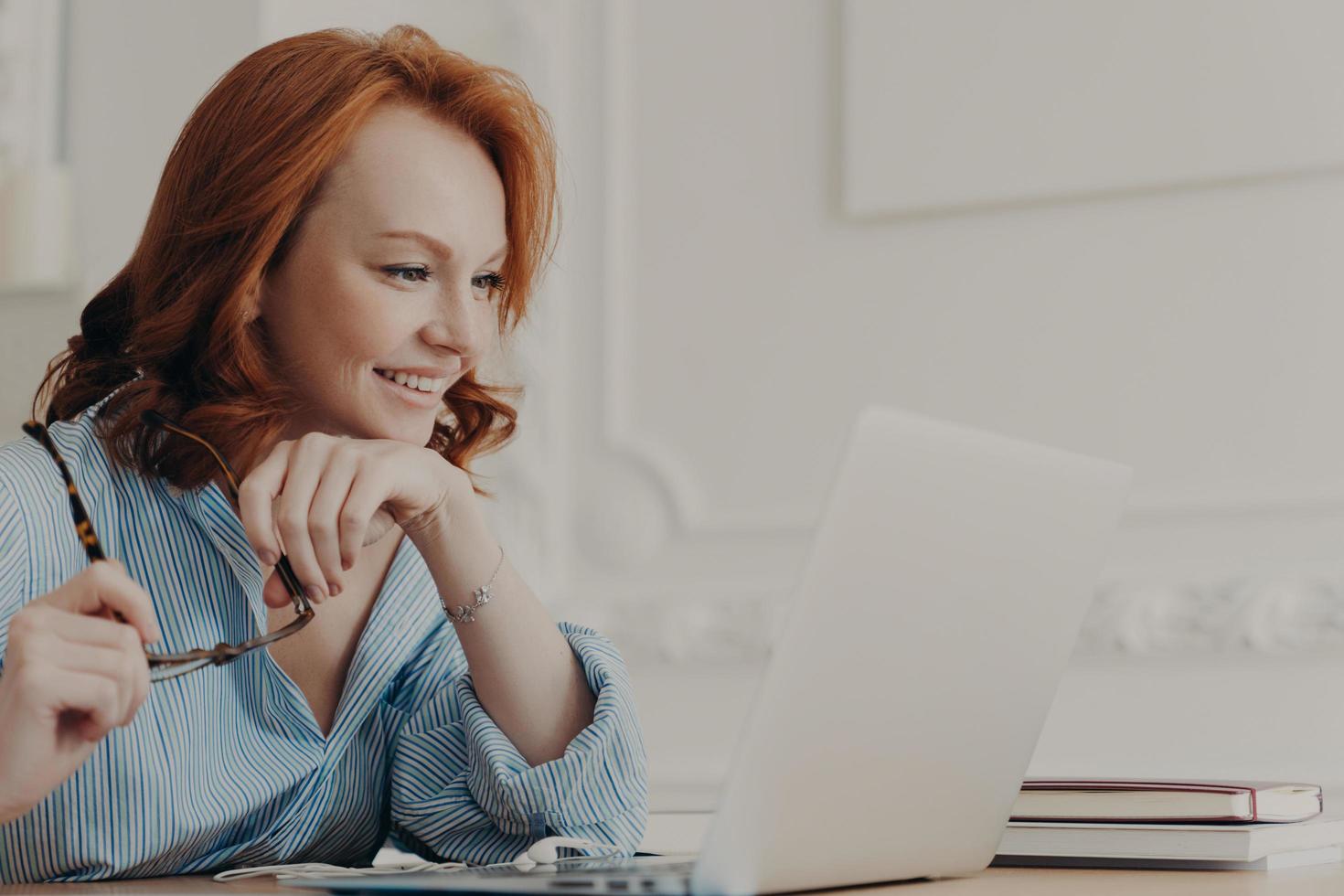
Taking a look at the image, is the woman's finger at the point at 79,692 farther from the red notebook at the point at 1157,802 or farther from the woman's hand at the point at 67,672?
the red notebook at the point at 1157,802

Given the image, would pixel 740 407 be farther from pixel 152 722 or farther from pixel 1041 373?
pixel 152 722

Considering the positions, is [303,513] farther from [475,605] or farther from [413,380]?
[413,380]

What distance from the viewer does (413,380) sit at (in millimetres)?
1210

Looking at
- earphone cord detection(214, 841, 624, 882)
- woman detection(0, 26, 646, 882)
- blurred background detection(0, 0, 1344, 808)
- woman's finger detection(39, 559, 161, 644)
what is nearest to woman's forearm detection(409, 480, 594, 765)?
woman detection(0, 26, 646, 882)

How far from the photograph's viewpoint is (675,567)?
2.34m

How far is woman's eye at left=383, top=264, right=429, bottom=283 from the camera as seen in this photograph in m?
1.18

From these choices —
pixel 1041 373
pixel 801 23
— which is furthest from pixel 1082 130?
pixel 801 23

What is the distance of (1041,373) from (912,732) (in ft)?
4.90

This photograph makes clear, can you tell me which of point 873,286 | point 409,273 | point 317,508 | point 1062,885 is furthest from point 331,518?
point 873,286

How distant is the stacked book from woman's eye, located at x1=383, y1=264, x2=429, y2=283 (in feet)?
2.01

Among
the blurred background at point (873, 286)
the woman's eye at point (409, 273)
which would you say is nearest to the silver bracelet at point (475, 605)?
the woman's eye at point (409, 273)

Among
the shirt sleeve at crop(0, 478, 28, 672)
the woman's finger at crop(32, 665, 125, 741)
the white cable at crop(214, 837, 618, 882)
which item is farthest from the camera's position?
the shirt sleeve at crop(0, 478, 28, 672)

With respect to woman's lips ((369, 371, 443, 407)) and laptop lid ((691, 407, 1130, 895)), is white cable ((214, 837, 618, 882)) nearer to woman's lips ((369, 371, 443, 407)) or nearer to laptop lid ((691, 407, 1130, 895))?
laptop lid ((691, 407, 1130, 895))

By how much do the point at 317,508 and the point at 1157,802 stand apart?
1.80ft
